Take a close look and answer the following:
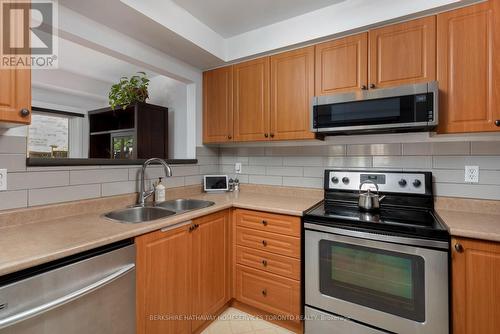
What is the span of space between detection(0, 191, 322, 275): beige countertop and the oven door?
35 cm

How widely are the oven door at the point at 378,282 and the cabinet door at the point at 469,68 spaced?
81 centimetres

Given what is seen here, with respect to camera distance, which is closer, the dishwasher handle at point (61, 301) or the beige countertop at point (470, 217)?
the dishwasher handle at point (61, 301)

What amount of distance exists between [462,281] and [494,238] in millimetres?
269

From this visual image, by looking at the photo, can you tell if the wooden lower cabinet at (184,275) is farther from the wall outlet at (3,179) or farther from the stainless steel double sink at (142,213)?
the wall outlet at (3,179)

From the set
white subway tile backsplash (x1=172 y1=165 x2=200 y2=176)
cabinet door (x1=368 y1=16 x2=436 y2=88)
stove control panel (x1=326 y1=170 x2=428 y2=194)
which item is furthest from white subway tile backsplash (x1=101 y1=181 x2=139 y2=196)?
cabinet door (x1=368 y1=16 x2=436 y2=88)

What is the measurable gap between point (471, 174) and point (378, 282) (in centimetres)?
98

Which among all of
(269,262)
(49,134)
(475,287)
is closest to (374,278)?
(475,287)

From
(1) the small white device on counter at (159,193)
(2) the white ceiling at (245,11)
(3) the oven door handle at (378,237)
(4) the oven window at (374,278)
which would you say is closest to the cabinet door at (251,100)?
(2) the white ceiling at (245,11)

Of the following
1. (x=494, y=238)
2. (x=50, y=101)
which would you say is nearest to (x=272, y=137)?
(x=494, y=238)

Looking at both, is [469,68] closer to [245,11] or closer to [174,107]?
[245,11]

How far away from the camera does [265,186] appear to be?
251 cm

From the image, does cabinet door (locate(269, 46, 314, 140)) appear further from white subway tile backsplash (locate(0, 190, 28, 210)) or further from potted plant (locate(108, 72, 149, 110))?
white subway tile backsplash (locate(0, 190, 28, 210))

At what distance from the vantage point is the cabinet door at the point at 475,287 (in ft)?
4.03

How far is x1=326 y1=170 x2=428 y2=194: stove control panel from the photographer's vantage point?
182 centimetres
